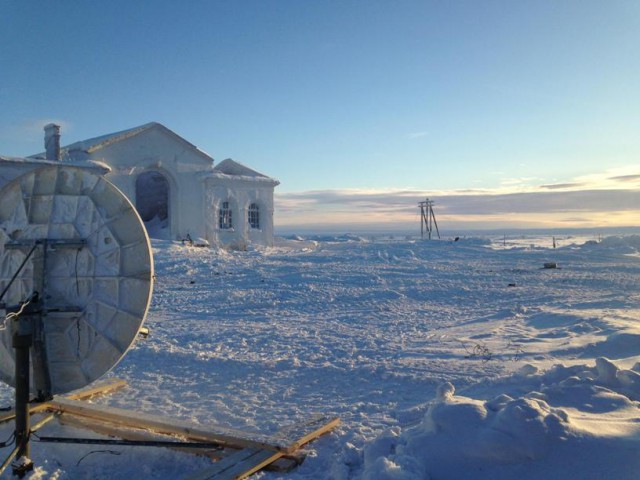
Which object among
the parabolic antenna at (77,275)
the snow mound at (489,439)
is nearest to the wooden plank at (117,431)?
the parabolic antenna at (77,275)

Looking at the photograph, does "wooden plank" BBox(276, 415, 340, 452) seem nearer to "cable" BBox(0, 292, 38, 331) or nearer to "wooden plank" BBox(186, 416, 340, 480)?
"wooden plank" BBox(186, 416, 340, 480)

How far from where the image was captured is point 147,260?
4344 millimetres

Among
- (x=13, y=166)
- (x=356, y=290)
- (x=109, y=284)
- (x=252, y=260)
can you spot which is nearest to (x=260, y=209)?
(x=252, y=260)

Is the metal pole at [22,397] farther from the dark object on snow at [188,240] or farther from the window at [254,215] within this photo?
the window at [254,215]

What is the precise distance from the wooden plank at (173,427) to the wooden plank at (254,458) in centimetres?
8

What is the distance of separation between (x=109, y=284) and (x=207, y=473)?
1721mm

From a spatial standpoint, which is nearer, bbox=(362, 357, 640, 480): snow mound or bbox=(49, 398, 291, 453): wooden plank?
bbox=(362, 357, 640, 480): snow mound

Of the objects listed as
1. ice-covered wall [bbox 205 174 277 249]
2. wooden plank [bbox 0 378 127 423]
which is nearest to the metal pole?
wooden plank [bbox 0 378 127 423]

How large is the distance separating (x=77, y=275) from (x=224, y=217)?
75.0 ft

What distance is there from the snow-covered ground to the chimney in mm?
8767

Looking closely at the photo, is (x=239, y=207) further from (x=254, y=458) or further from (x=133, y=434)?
(x=254, y=458)

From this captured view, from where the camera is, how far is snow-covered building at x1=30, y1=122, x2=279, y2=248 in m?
22.1

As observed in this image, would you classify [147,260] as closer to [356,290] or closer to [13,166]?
[356,290]

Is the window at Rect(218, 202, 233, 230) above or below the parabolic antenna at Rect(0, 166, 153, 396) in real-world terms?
above
